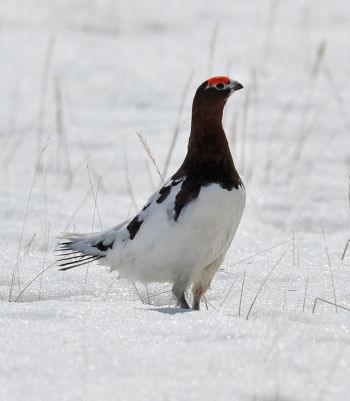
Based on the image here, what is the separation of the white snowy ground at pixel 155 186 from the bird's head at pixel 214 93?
78 centimetres

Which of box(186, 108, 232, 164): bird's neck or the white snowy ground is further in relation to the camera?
box(186, 108, 232, 164): bird's neck

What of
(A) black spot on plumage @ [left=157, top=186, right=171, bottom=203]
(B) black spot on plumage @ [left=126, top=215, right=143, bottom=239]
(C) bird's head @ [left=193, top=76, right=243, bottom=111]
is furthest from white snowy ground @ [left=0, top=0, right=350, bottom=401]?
(C) bird's head @ [left=193, top=76, right=243, bottom=111]

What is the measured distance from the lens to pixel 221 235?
10.5 ft

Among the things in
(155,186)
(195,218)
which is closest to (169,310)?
(195,218)

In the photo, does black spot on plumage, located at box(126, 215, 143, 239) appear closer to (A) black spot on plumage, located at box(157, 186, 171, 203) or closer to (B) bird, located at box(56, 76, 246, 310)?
(B) bird, located at box(56, 76, 246, 310)

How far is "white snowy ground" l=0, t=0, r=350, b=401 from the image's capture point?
97.3 inches

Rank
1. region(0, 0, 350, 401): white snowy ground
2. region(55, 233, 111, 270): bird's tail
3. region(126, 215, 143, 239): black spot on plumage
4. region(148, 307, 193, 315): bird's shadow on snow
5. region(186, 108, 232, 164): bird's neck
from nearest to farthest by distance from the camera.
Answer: region(0, 0, 350, 401): white snowy ground → region(148, 307, 193, 315): bird's shadow on snow → region(186, 108, 232, 164): bird's neck → region(126, 215, 143, 239): black spot on plumage → region(55, 233, 111, 270): bird's tail

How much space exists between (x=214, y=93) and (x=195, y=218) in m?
0.54

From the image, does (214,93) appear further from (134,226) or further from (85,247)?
(85,247)

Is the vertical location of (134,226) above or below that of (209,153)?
below

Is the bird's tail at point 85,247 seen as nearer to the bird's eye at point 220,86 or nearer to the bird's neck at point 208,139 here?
the bird's neck at point 208,139

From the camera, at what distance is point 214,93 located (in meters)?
3.36

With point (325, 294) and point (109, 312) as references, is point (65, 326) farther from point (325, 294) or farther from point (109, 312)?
point (325, 294)

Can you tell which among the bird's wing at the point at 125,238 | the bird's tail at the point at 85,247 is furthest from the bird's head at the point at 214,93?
the bird's tail at the point at 85,247
